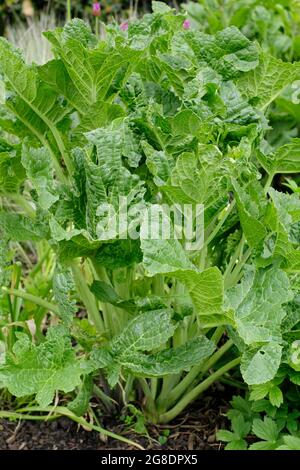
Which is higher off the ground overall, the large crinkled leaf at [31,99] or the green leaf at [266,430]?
the large crinkled leaf at [31,99]

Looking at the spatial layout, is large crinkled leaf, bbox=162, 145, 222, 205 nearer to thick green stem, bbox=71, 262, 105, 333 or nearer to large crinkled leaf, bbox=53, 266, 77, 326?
large crinkled leaf, bbox=53, 266, 77, 326

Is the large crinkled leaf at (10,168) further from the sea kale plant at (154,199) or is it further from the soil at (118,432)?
the soil at (118,432)

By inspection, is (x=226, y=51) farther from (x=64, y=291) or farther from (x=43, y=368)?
(x=43, y=368)

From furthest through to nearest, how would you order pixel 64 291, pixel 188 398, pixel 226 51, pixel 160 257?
1. pixel 188 398
2. pixel 226 51
3. pixel 64 291
4. pixel 160 257

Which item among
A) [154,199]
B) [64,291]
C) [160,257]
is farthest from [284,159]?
[64,291]

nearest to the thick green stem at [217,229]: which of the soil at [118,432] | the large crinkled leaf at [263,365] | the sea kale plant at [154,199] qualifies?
the sea kale plant at [154,199]
